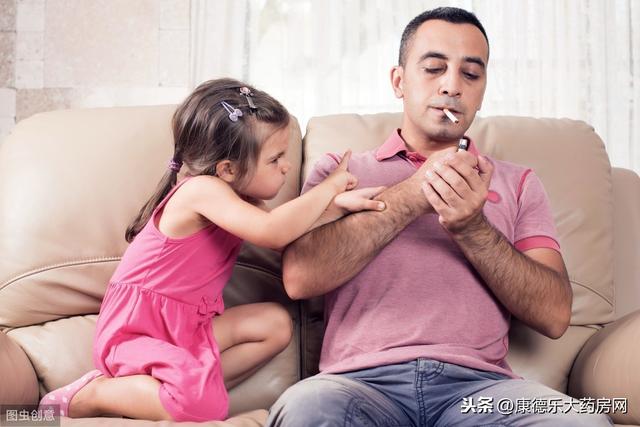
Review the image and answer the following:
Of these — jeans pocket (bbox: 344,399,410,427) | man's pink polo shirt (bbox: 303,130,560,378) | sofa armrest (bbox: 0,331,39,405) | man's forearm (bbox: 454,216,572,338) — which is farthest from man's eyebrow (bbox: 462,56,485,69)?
sofa armrest (bbox: 0,331,39,405)

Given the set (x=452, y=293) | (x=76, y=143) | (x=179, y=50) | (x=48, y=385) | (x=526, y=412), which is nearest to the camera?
(x=526, y=412)

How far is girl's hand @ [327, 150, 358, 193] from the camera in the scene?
1599mm

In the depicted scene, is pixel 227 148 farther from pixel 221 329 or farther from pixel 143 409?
pixel 143 409

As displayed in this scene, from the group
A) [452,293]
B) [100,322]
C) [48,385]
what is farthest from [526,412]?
[48,385]

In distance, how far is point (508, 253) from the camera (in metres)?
1.54

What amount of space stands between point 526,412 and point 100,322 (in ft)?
2.90

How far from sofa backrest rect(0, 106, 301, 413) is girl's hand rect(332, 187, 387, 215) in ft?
1.01

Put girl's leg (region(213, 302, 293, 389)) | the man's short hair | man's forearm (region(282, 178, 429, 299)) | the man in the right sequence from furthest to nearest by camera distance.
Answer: the man's short hair, girl's leg (region(213, 302, 293, 389)), man's forearm (region(282, 178, 429, 299)), the man

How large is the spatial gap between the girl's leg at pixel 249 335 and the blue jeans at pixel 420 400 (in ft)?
0.82

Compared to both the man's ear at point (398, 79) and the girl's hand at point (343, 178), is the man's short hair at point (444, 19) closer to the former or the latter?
the man's ear at point (398, 79)

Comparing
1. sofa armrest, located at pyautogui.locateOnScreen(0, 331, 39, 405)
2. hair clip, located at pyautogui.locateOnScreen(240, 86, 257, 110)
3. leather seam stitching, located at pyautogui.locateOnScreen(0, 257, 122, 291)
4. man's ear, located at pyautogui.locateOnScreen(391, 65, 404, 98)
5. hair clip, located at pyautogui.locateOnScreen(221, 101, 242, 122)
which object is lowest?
sofa armrest, located at pyautogui.locateOnScreen(0, 331, 39, 405)

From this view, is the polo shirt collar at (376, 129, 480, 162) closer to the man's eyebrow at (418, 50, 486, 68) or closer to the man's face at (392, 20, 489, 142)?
the man's face at (392, 20, 489, 142)

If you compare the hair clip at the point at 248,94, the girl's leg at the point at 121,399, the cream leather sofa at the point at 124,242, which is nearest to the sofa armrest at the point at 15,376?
the cream leather sofa at the point at 124,242

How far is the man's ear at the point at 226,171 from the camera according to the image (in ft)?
5.30
